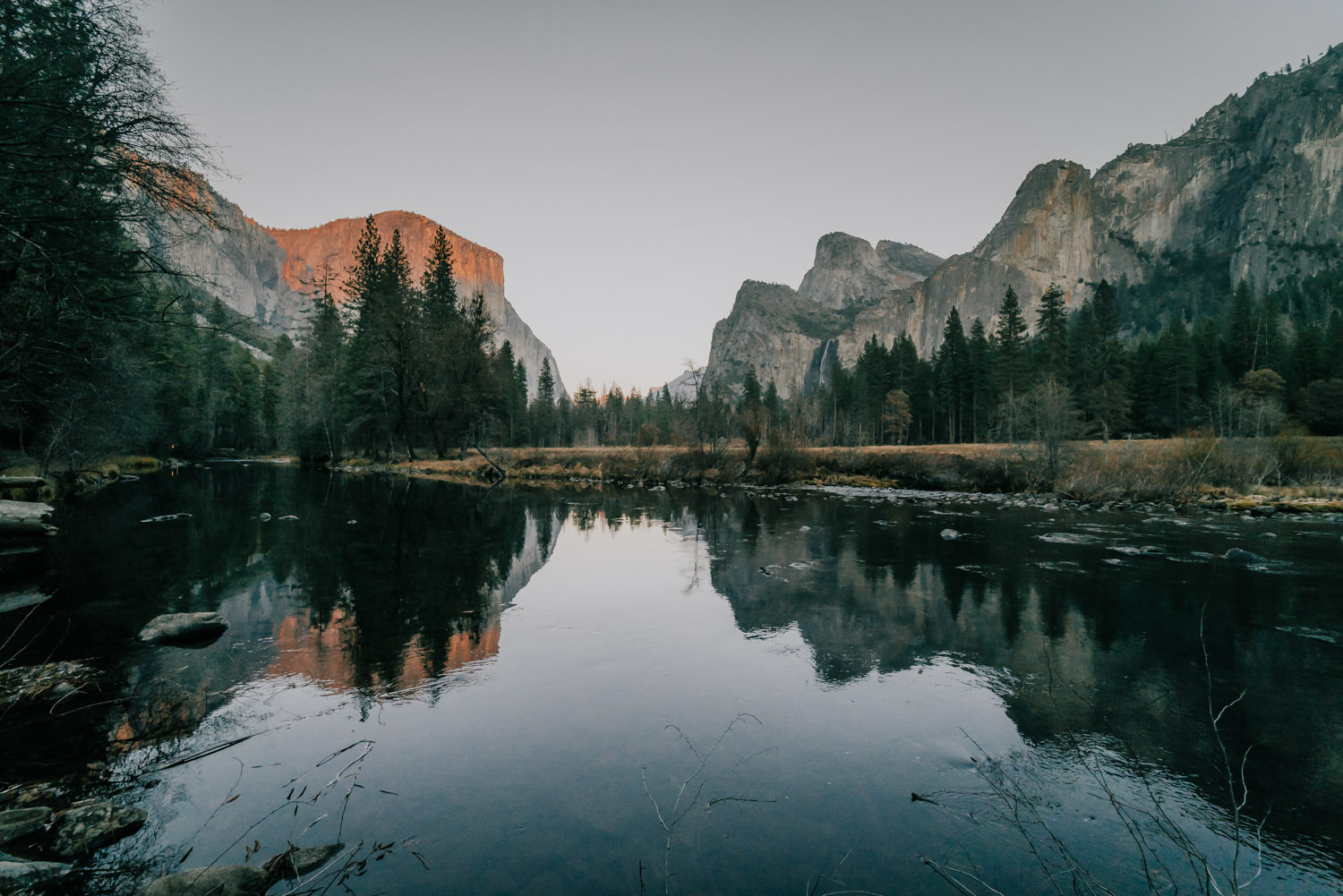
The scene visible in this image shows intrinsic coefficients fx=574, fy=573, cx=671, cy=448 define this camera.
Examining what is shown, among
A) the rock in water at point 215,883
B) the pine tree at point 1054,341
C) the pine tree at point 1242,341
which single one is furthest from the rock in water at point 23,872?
the pine tree at point 1242,341

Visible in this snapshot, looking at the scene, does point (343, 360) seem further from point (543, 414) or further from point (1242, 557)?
point (1242, 557)

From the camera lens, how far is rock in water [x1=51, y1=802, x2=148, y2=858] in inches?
142

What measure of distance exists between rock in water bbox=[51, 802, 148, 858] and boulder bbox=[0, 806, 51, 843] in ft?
0.30

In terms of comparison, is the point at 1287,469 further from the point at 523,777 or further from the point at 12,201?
the point at 12,201

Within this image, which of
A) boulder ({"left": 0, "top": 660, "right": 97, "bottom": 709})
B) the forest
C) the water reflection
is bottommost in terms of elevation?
the water reflection

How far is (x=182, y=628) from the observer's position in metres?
7.85

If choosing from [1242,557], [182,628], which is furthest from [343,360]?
[1242,557]

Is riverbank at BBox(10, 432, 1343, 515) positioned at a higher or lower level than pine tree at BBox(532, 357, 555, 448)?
lower

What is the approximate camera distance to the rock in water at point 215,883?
311 centimetres

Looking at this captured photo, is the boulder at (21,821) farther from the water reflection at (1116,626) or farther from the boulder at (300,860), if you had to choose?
the water reflection at (1116,626)

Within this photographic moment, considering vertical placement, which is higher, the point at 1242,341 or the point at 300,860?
the point at 1242,341

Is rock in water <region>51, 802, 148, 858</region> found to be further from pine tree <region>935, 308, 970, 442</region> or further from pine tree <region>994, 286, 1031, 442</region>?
pine tree <region>935, 308, 970, 442</region>

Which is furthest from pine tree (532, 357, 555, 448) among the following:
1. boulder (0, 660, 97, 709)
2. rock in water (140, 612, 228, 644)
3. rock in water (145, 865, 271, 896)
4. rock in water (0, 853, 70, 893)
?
rock in water (145, 865, 271, 896)

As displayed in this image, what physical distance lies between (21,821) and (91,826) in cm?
40
